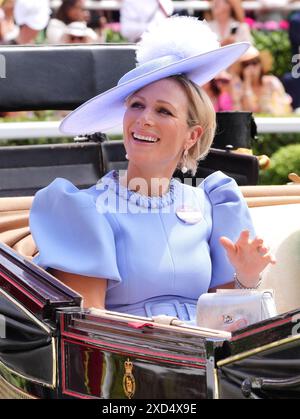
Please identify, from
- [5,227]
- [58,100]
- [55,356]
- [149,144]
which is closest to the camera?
[55,356]

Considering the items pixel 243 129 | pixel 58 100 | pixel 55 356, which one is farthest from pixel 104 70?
pixel 55 356

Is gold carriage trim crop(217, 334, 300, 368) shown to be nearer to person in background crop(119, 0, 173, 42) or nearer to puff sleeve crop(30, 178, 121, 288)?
puff sleeve crop(30, 178, 121, 288)

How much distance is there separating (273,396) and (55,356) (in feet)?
2.23

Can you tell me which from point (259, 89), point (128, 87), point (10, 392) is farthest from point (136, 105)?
point (259, 89)

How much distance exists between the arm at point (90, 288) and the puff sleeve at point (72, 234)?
0.13 ft

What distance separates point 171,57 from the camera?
11.2 feet

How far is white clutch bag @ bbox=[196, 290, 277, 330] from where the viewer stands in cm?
296

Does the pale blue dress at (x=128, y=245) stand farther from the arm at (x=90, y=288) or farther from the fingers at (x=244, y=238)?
the fingers at (x=244, y=238)

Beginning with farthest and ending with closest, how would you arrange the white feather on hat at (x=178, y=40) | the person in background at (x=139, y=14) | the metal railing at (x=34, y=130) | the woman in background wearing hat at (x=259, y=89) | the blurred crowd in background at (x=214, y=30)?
1. the woman in background wearing hat at (x=259, y=89)
2. the blurred crowd in background at (x=214, y=30)
3. the person in background at (x=139, y=14)
4. the metal railing at (x=34, y=130)
5. the white feather on hat at (x=178, y=40)

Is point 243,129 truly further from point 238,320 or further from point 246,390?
point 246,390

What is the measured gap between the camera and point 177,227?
11.1 ft

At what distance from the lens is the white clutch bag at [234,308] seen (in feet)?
9.70

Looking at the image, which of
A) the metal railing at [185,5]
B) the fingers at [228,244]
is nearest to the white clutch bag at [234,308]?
the fingers at [228,244]

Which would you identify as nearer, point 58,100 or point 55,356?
point 55,356
